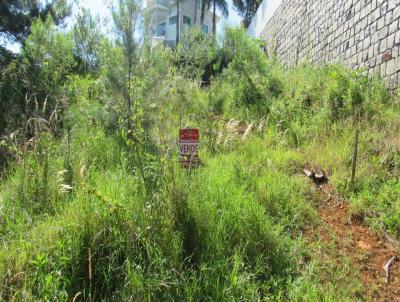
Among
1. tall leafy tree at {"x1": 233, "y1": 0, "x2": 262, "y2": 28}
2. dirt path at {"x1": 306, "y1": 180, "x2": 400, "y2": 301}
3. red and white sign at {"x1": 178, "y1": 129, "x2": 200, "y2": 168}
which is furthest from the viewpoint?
tall leafy tree at {"x1": 233, "y1": 0, "x2": 262, "y2": 28}

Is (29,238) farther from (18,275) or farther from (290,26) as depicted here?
(290,26)

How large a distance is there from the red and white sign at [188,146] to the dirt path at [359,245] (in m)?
1.16

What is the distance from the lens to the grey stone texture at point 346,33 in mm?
5383

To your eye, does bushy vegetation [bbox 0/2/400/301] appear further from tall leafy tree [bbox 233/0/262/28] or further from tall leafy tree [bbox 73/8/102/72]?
tall leafy tree [bbox 233/0/262/28]

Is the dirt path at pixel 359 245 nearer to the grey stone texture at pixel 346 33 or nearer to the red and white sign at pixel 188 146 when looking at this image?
the red and white sign at pixel 188 146

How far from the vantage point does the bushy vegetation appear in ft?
6.90

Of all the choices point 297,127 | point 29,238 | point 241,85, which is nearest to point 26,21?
point 241,85

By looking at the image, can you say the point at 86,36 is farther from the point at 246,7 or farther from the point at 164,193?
the point at 246,7

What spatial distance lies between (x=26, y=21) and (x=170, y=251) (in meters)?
11.5

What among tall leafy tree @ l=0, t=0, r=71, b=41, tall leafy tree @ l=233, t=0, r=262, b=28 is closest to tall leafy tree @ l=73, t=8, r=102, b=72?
tall leafy tree @ l=0, t=0, r=71, b=41

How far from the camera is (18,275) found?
1.95 metres

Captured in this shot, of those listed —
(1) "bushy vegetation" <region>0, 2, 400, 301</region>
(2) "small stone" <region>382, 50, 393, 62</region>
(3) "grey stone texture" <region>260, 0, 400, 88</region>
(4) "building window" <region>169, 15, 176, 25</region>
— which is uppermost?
(4) "building window" <region>169, 15, 176, 25</region>

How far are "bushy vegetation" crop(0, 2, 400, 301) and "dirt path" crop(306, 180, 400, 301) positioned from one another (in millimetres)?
106

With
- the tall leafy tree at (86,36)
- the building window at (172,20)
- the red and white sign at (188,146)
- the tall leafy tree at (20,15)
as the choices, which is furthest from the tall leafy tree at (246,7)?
the red and white sign at (188,146)
